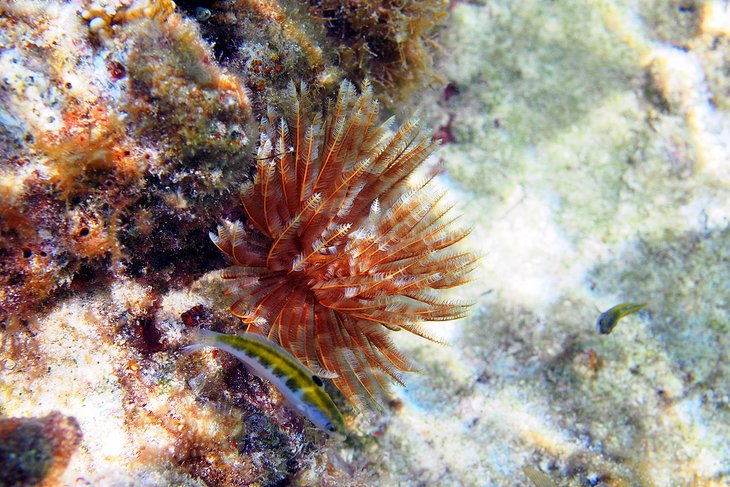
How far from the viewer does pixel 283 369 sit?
8.15ft

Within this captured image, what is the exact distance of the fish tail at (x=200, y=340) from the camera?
96.7 inches

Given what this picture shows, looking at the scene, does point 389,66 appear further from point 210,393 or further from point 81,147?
point 210,393

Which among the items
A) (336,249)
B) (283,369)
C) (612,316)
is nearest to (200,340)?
(283,369)

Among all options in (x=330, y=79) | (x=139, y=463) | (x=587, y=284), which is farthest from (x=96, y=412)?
(x=587, y=284)

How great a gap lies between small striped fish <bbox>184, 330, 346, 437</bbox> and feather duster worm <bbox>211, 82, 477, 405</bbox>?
24 cm

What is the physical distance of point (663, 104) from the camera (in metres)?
5.27

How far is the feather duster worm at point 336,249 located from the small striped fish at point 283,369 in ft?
0.80

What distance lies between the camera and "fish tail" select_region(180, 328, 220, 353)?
8.06 ft

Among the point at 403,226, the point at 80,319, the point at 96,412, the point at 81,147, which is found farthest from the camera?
the point at 403,226

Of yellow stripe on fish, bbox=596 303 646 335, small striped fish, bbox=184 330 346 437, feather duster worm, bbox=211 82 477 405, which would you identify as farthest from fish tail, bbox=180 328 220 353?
yellow stripe on fish, bbox=596 303 646 335

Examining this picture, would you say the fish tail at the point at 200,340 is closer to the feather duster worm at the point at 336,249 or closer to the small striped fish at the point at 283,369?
the small striped fish at the point at 283,369

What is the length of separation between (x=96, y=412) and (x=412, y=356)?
9.14 feet

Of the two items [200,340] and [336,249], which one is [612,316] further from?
[200,340]

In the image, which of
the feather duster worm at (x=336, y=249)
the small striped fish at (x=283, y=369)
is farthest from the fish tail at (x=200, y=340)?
the feather duster worm at (x=336, y=249)
